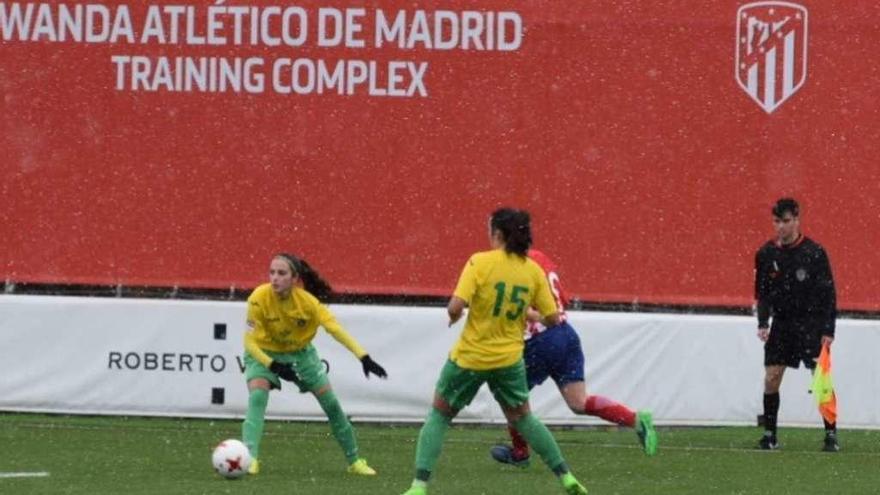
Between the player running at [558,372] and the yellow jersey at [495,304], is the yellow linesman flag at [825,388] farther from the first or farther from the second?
the yellow jersey at [495,304]

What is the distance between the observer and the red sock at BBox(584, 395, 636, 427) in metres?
14.2

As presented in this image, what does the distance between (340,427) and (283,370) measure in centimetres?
54

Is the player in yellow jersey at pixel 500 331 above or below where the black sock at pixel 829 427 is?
above

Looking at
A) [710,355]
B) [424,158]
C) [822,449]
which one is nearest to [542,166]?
[424,158]

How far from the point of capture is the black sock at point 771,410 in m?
16.0

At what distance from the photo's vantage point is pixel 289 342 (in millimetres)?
14023

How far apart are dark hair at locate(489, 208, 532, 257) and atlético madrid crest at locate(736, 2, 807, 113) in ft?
21.2

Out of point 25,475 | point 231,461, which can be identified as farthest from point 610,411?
point 25,475

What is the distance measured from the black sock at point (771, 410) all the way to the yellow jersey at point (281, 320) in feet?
12.6

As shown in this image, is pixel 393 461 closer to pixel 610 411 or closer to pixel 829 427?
pixel 610 411

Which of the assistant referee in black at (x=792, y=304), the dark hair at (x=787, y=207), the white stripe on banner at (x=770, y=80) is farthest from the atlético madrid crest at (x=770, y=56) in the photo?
the dark hair at (x=787, y=207)

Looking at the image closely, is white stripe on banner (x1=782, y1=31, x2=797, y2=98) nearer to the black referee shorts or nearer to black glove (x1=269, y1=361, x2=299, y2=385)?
the black referee shorts

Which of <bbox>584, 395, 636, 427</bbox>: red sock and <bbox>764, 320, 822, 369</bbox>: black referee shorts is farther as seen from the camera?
<bbox>764, 320, 822, 369</bbox>: black referee shorts

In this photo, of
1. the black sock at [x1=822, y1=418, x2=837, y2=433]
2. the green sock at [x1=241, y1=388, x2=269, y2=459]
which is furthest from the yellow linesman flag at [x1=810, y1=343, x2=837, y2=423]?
the green sock at [x1=241, y1=388, x2=269, y2=459]
